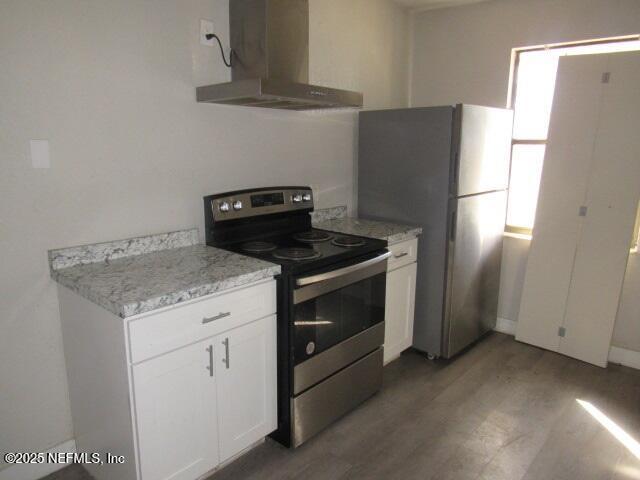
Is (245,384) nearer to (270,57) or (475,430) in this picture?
(475,430)

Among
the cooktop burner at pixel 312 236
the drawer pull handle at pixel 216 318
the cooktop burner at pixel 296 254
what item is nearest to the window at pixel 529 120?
the cooktop burner at pixel 312 236

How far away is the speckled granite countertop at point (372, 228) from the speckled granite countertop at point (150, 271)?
0.89m

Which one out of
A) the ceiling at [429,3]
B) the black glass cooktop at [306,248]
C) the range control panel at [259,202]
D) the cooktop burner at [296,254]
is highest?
the ceiling at [429,3]

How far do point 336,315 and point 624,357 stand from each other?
85.4 inches

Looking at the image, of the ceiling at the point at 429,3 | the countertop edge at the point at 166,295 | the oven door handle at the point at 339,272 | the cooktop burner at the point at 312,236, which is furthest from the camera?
the ceiling at the point at 429,3

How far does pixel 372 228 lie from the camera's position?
2.82 metres

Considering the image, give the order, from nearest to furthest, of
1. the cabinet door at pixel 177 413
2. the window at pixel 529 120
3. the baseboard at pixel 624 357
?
the cabinet door at pixel 177 413 → the baseboard at pixel 624 357 → the window at pixel 529 120

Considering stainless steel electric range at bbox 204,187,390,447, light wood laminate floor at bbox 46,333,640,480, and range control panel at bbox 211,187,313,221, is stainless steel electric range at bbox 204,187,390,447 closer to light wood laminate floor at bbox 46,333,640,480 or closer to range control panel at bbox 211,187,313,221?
range control panel at bbox 211,187,313,221

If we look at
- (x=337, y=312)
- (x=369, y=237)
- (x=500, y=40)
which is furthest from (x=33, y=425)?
(x=500, y=40)

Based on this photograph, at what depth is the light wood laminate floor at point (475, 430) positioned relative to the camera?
2.00m

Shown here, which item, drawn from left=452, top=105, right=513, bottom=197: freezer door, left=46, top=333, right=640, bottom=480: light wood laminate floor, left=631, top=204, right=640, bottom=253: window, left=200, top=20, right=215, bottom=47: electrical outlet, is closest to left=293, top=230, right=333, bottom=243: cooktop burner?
left=452, top=105, right=513, bottom=197: freezer door

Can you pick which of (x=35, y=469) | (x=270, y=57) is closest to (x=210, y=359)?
(x=35, y=469)

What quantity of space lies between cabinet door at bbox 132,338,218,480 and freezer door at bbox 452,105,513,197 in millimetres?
1835

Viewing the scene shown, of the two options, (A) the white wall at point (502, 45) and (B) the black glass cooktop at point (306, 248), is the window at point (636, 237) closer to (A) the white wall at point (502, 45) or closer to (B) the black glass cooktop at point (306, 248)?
(A) the white wall at point (502, 45)
